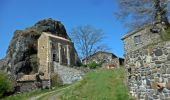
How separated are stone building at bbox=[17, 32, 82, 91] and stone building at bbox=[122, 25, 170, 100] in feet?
145

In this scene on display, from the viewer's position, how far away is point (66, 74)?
59656 mm

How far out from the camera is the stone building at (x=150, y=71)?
11305 mm

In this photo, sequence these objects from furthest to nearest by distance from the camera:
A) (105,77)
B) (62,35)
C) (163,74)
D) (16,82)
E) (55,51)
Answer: (62,35)
(55,51)
(16,82)
(105,77)
(163,74)

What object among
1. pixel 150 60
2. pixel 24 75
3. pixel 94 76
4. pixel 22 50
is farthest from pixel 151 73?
pixel 22 50

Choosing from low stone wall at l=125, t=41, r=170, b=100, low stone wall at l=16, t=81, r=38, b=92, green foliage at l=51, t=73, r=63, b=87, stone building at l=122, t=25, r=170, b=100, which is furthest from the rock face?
low stone wall at l=125, t=41, r=170, b=100

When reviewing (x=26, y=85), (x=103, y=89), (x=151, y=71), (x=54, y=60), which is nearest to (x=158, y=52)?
(x=151, y=71)

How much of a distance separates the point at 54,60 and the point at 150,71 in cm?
5446

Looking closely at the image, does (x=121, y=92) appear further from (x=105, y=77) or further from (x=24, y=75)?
(x=24, y=75)

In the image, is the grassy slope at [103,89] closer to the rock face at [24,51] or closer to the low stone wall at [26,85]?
the low stone wall at [26,85]

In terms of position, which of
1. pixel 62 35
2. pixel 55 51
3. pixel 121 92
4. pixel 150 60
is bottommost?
pixel 121 92

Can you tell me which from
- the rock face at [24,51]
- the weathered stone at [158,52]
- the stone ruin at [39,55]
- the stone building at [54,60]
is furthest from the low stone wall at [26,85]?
the weathered stone at [158,52]

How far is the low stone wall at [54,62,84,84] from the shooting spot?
5780 centimetres

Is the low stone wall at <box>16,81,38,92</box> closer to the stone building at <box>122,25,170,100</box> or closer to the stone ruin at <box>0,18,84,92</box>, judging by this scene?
the stone ruin at <box>0,18,84,92</box>

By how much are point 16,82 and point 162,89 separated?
48.7 m
